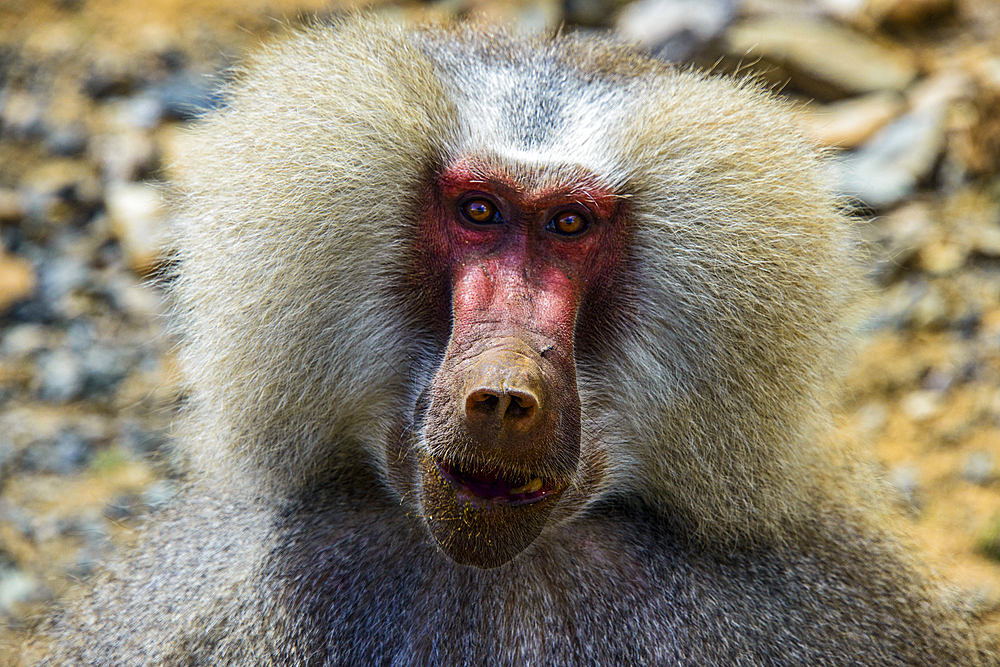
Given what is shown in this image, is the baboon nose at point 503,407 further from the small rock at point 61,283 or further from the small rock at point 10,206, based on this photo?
the small rock at point 10,206

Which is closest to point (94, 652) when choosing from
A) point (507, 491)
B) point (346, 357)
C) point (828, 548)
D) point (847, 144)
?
point (346, 357)

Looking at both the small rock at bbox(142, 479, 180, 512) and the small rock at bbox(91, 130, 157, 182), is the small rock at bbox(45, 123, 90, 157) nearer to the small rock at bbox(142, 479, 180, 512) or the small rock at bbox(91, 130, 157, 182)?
the small rock at bbox(91, 130, 157, 182)

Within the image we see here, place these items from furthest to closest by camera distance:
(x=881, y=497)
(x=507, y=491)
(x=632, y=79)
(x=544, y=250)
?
(x=881, y=497), (x=632, y=79), (x=544, y=250), (x=507, y=491)

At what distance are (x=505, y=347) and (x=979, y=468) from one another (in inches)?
101

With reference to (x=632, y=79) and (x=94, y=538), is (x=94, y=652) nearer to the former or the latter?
(x=94, y=538)

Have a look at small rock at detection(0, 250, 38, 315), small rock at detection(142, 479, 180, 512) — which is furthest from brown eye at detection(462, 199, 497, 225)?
small rock at detection(0, 250, 38, 315)

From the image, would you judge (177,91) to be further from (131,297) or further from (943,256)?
(943,256)

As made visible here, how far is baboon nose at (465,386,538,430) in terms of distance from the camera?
150cm

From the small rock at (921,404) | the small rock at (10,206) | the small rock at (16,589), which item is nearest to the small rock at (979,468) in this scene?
the small rock at (921,404)

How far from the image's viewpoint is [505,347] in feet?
5.19

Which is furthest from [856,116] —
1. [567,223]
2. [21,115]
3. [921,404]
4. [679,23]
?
[21,115]

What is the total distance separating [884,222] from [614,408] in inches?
108

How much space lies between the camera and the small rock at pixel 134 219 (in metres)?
4.12

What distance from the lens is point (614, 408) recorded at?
6.23 feet
